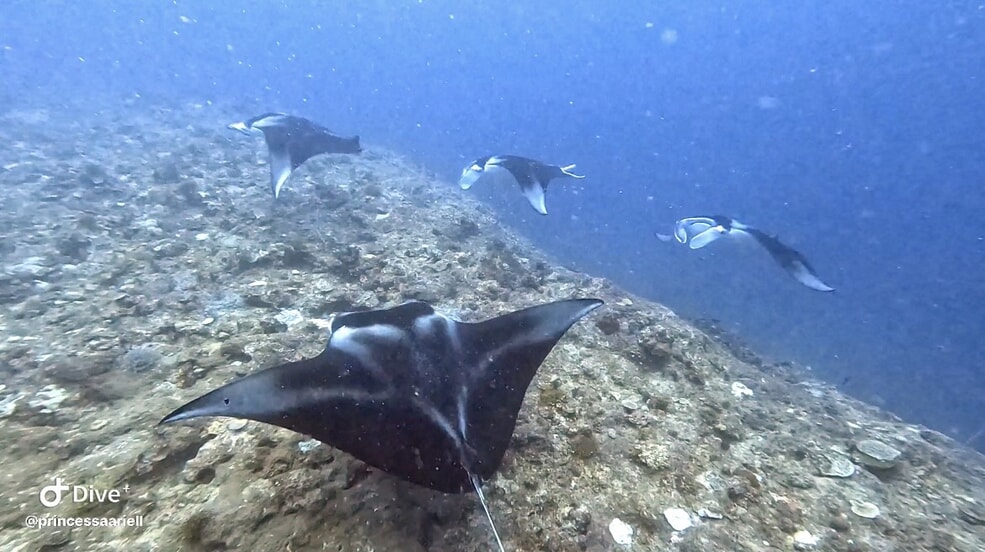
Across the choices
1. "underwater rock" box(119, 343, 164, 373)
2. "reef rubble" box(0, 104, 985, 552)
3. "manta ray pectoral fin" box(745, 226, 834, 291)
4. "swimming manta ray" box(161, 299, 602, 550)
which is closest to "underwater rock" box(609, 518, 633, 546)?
"reef rubble" box(0, 104, 985, 552)

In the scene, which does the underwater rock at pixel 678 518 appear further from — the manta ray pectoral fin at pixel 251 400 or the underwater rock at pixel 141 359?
the underwater rock at pixel 141 359

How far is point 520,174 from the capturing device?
798 cm

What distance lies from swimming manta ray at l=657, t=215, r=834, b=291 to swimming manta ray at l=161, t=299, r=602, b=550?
18.3ft

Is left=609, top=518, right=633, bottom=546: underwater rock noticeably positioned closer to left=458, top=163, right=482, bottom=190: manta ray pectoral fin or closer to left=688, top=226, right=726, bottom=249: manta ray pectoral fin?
left=688, top=226, right=726, bottom=249: manta ray pectoral fin

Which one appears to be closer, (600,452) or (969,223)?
(600,452)

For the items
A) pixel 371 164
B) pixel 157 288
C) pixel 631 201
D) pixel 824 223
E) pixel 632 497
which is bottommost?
pixel 157 288

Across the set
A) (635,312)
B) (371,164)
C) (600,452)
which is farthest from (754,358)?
(371,164)

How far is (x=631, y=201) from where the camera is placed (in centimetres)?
4619


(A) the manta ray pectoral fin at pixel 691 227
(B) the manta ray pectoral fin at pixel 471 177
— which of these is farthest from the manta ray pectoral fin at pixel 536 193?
(A) the manta ray pectoral fin at pixel 691 227

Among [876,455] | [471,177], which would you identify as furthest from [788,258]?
[471,177]

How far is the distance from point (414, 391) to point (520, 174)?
20.7ft

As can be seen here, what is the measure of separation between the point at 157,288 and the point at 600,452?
4.89 meters

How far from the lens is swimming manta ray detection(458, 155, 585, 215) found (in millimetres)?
7957

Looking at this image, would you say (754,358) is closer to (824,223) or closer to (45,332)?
(45,332)
